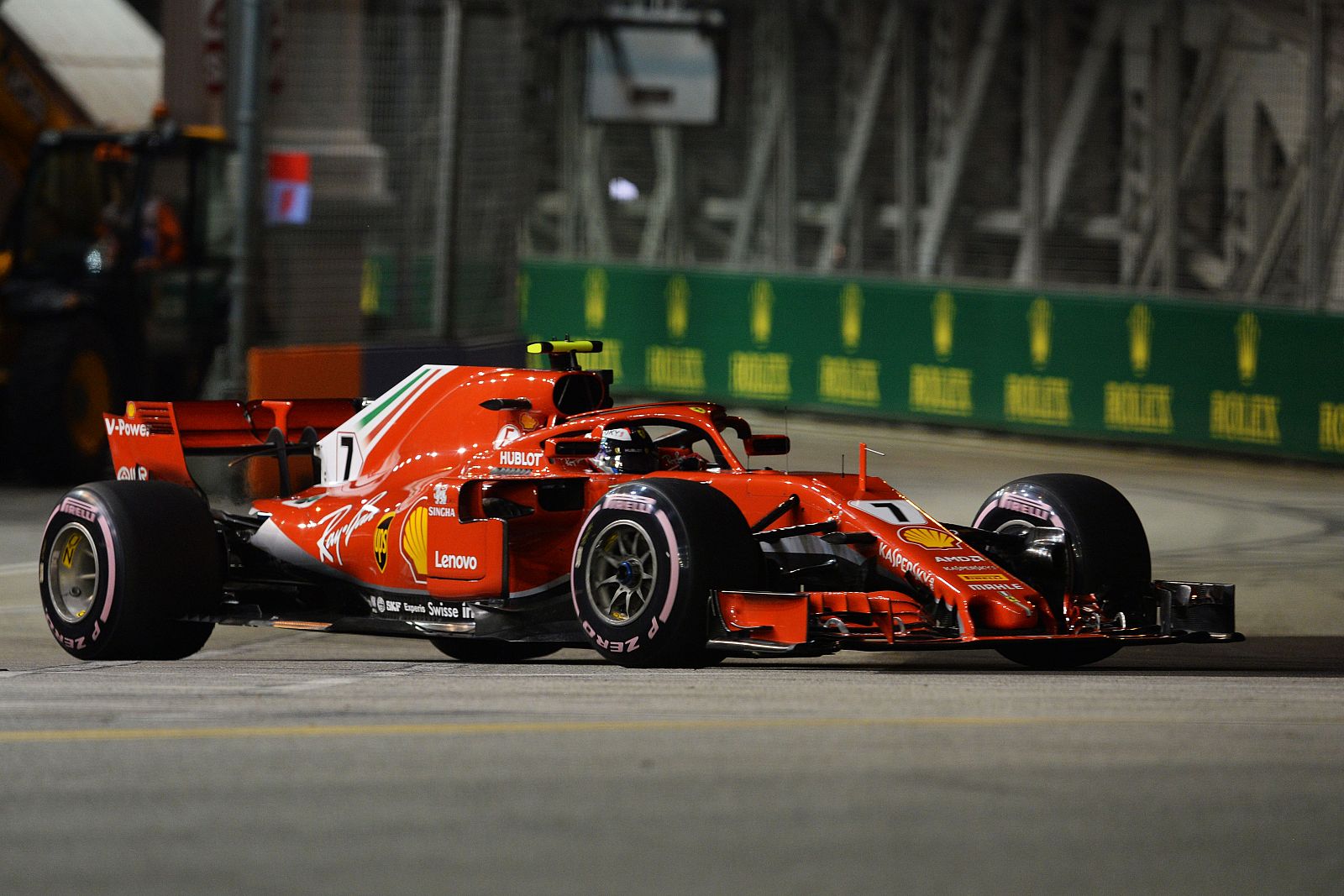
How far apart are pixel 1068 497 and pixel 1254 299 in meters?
10.6

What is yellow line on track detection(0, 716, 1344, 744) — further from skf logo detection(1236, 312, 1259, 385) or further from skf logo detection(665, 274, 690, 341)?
skf logo detection(665, 274, 690, 341)

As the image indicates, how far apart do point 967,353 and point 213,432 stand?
11783 mm

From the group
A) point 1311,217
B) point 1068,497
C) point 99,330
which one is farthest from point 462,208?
point 1068,497

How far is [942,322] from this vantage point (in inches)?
846

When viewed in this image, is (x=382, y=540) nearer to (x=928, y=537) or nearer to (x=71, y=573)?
(x=71, y=573)

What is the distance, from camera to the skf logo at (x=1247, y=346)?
729 inches

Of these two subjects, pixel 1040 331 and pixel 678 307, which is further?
pixel 678 307

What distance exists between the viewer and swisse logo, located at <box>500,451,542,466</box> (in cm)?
937

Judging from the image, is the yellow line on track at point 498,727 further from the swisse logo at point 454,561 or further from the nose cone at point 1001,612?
the swisse logo at point 454,561

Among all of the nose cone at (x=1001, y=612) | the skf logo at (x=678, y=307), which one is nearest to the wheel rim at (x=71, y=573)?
the nose cone at (x=1001, y=612)

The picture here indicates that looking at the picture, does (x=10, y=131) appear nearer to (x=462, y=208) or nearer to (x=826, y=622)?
(x=462, y=208)

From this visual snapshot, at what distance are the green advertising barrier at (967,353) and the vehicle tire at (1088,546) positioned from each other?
9.26 m

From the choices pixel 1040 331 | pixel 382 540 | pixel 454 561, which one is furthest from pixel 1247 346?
pixel 454 561

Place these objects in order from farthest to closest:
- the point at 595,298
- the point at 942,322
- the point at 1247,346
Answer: the point at 595,298, the point at 942,322, the point at 1247,346
